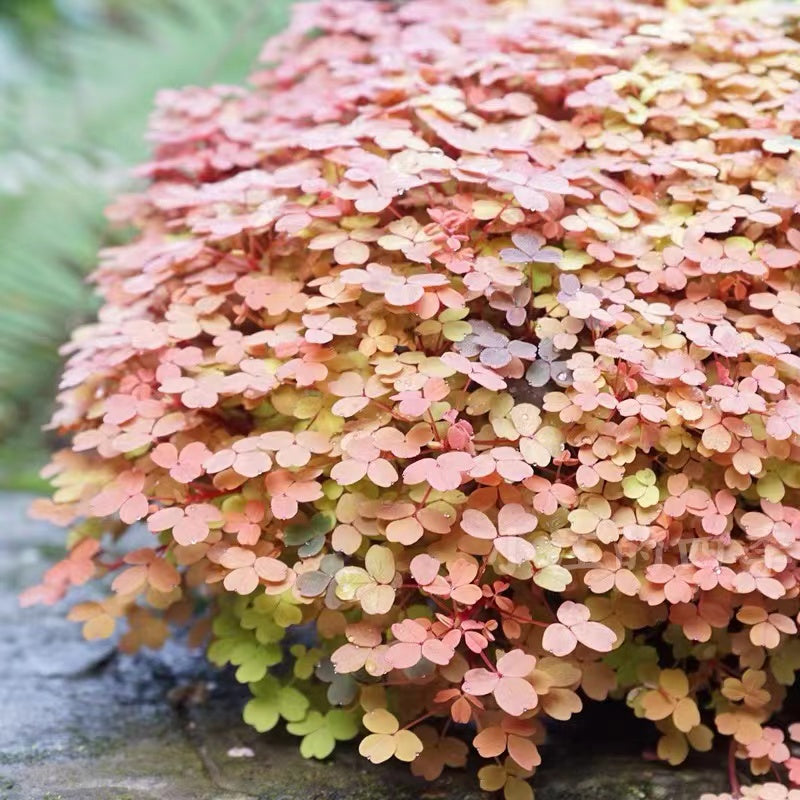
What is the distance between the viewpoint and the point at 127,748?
145 cm

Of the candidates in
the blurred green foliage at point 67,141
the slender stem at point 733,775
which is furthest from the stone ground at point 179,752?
the blurred green foliage at point 67,141

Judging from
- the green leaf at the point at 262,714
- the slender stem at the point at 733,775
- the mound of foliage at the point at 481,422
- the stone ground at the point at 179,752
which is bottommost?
the slender stem at the point at 733,775

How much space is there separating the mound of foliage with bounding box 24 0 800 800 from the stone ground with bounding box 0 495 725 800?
0.06m

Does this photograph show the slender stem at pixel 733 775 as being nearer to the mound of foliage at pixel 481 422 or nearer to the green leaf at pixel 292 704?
the mound of foliage at pixel 481 422

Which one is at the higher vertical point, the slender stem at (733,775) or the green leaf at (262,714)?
Result: the green leaf at (262,714)

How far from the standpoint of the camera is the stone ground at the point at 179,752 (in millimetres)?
1327

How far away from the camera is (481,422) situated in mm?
1335

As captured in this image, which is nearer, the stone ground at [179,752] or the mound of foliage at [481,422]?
the mound of foliage at [481,422]

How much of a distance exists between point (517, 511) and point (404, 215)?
0.57 m

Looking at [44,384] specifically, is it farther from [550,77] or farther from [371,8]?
[550,77]

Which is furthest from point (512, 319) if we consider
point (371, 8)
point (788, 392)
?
point (371, 8)

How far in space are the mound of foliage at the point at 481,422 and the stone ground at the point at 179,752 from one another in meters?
0.06

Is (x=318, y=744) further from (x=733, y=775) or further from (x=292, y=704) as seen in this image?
(x=733, y=775)

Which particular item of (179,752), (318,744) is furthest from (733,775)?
(179,752)
